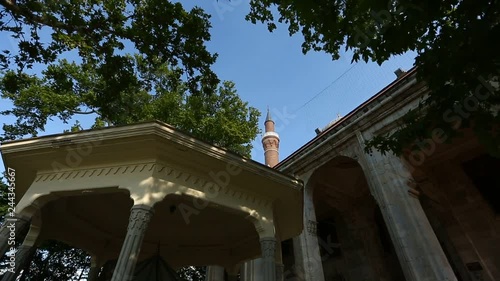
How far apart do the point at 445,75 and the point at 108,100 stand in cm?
695

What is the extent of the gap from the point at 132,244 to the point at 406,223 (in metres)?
8.01

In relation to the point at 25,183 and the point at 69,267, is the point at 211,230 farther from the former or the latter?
the point at 69,267

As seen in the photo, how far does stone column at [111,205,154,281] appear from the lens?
4012 mm

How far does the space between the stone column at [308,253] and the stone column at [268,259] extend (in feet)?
19.2

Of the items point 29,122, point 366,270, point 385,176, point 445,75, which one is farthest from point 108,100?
point 366,270

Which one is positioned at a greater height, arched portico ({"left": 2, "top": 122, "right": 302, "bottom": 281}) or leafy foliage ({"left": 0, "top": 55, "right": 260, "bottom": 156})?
leafy foliage ({"left": 0, "top": 55, "right": 260, "bottom": 156})

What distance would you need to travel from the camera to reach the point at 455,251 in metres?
11.9

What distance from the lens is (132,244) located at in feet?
14.1

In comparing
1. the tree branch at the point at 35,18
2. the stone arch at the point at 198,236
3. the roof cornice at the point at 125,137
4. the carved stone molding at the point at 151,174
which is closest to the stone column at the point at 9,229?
the carved stone molding at the point at 151,174

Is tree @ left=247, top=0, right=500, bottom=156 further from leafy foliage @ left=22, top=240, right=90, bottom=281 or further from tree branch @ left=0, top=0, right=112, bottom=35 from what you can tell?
leafy foliage @ left=22, top=240, right=90, bottom=281

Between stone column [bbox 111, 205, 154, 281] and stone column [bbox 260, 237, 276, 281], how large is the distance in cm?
210
